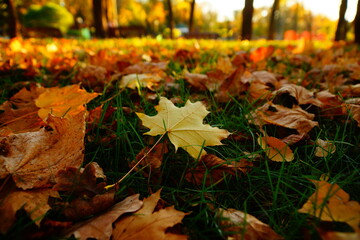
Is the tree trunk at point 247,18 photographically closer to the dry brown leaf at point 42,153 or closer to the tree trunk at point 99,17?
the tree trunk at point 99,17

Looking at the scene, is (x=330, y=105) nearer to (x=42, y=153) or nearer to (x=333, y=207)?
(x=333, y=207)

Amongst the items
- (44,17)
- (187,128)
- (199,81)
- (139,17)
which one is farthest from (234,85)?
(139,17)

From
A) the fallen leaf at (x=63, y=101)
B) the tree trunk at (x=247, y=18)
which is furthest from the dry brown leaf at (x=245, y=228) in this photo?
the tree trunk at (x=247, y=18)

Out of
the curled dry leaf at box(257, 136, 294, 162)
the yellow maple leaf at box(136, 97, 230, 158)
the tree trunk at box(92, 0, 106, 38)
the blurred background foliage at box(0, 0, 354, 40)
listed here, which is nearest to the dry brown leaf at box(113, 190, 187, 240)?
the yellow maple leaf at box(136, 97, 230, 158)

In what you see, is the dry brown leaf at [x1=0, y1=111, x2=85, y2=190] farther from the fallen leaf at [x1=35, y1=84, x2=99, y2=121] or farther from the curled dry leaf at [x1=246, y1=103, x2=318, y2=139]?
the curled dry leaf at [x1=246, y1=103, x2=318, y2=139]

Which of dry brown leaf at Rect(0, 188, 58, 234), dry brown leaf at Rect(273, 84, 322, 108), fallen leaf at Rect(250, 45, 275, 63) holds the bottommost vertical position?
dry brown leaf at Rect(0, 188, 58, 234)

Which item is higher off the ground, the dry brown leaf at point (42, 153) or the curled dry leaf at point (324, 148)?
the dry brown leaf at point (42, 153)

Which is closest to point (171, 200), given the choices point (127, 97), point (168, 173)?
point (168, 173)
